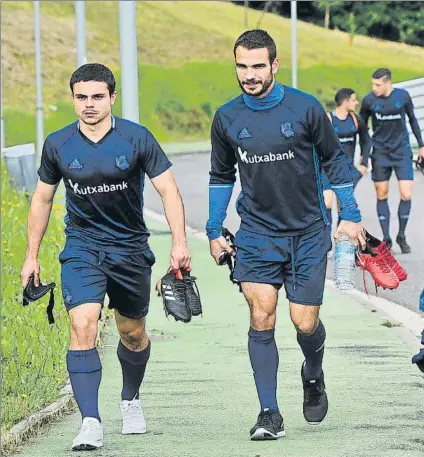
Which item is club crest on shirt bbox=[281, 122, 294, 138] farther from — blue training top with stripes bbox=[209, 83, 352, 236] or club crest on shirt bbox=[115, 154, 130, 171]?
club crest on shirt bbox=[115, 154, 130, 171]

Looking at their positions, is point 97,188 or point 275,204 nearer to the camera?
point 97,188

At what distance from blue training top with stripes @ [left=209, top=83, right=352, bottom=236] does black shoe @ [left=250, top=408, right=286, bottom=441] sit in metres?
0.89

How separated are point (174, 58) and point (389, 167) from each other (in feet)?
174

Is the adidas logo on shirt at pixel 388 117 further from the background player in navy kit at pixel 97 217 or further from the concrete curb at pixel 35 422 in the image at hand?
the background player in navy kit at pixel 97 217

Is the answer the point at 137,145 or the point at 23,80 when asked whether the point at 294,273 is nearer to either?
the point at 137,145

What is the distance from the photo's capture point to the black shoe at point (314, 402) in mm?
8047

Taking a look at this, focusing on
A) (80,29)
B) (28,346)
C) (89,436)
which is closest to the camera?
(89,436)

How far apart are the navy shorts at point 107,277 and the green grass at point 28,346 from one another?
76 centimetres

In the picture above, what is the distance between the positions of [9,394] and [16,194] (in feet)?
42.0

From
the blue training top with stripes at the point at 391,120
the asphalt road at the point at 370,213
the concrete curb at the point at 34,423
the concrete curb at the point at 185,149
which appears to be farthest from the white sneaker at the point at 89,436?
the concrete curb at the point at 185,149

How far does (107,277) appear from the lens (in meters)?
7.84

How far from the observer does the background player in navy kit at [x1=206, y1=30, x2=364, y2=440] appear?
777cm

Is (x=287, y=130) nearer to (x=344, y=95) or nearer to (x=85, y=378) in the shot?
(x=85, y=378)

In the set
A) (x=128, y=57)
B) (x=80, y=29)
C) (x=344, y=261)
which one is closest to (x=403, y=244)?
(x=128, y=57)
